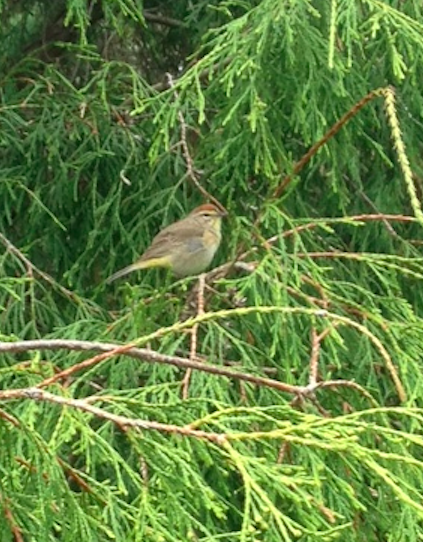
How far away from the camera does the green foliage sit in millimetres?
2168

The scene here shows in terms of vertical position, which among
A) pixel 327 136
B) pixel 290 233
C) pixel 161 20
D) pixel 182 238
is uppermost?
pixel 161 20

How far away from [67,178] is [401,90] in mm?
1444

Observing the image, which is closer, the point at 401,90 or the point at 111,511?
the point at 111,511

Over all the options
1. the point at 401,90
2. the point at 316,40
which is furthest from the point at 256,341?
the point at 401,90

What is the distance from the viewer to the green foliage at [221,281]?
217 cm

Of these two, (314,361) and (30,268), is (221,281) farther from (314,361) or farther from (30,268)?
(30,268)

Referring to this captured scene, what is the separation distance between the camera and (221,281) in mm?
3428

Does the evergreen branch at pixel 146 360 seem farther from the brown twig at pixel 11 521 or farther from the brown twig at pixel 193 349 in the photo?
the brown twig at pixel 193 349

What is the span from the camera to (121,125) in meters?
4.88

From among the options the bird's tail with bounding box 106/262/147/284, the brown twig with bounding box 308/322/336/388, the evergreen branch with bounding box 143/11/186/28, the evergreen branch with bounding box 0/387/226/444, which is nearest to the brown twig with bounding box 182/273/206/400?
the brown twig with bounding box 308/322/336/388

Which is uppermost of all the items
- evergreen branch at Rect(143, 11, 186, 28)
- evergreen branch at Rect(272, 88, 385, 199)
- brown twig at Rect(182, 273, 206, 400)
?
evergreen branch at Rect(143, 11, 186, 28)

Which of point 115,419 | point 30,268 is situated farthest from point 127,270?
point 115,419

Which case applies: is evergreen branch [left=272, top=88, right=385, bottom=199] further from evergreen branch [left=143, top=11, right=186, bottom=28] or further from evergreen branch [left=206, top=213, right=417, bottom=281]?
evergreen branch [left=143, top=11, right=186, bottom=28]

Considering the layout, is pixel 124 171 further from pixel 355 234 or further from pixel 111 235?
pixel 355 234
